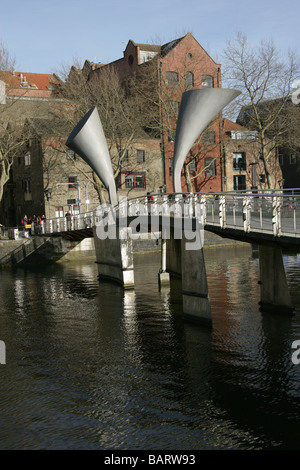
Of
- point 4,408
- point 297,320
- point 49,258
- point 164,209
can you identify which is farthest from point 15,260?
point 4,408

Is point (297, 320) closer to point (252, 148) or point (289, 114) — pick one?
point (289, 114)

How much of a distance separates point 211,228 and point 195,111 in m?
7.06

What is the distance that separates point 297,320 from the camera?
68.1 feet

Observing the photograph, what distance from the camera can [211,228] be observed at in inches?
824

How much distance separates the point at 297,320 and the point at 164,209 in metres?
8.35

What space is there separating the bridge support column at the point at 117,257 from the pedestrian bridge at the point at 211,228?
0.06 m

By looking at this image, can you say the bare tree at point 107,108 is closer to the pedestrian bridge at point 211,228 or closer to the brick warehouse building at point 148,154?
the brick warehouse building at point 148,154

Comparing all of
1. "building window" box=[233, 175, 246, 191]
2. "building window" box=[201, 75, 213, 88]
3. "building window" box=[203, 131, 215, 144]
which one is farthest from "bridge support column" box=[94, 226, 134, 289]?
"building window" box=[233, 175, 246, 191]

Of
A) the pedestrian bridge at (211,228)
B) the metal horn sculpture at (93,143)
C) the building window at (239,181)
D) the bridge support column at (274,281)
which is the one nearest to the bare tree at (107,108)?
the building window at (239,181)

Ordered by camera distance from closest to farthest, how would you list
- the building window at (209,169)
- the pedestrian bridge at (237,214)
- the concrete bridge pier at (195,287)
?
1. the pedestrian bridge at (237,214)
2. the concrete bridge pier at (195,287)
3. the building window at (209,169)

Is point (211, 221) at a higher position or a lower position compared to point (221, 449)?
higher
